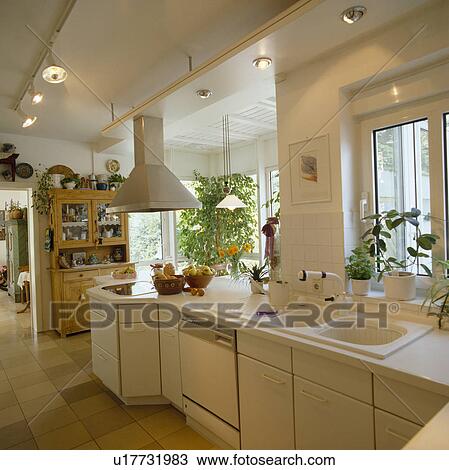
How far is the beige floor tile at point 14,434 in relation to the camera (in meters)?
2.27

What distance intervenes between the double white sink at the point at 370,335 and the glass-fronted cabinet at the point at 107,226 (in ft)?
12.0

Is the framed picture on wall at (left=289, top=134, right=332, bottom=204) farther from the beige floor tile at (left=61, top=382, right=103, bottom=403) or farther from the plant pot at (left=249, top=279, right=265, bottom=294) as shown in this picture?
the beige floor tile at (left=61, top=382, right=103, bottom=403)

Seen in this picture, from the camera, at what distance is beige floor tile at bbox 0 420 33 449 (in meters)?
2.27

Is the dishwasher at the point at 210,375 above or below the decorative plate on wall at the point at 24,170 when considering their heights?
below

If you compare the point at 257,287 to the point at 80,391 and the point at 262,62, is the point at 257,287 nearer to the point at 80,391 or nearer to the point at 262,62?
the point at 262,62

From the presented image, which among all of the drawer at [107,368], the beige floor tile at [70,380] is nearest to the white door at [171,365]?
the drawer at [107,368]

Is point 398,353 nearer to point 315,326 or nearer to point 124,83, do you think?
point 315,326

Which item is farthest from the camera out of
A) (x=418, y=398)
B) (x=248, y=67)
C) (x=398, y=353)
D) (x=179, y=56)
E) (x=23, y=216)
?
(x=23, y=216)

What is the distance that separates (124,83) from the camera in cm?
300

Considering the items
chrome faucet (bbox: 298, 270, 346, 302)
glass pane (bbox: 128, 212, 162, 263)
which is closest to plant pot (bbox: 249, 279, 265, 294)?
chrome faucet (bbox: 298, 270, 346, 302)

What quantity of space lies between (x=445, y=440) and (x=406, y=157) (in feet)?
5.64

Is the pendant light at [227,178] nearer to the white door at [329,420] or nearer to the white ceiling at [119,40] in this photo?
the white ceiling at [119,40]

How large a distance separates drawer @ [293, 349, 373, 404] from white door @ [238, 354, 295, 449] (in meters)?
0.12

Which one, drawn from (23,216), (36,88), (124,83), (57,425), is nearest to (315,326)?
(57,425)
